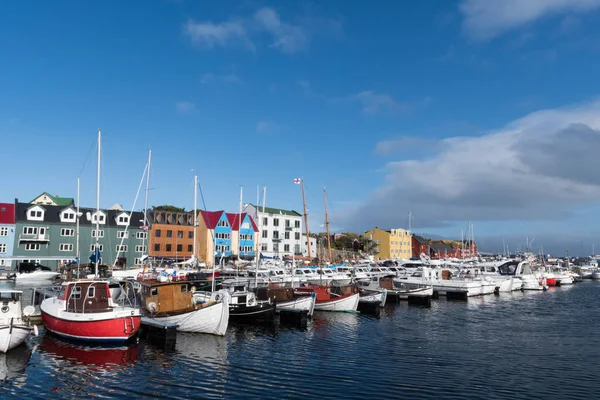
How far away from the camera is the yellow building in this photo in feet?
488

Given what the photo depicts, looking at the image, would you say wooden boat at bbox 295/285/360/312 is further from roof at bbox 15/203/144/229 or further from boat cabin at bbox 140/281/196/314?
roof at bbox 15/203/144/229

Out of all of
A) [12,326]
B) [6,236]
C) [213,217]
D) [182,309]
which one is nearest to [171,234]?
[213,217]

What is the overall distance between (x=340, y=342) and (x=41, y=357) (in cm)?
1767

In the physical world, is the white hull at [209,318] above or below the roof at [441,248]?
below

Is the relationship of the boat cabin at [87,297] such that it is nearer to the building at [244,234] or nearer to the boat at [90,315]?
the boat at [90,315]

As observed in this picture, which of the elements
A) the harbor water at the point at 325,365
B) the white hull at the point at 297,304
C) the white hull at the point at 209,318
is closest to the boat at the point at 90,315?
the harbor water at the point at 325,365

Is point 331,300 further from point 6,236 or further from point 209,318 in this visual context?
point 6,236

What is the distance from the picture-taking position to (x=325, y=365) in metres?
23.3

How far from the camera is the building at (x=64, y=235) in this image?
80812 mm

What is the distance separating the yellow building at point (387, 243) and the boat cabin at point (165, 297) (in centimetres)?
12000

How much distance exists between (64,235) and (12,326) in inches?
2672

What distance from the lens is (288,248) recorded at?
115m

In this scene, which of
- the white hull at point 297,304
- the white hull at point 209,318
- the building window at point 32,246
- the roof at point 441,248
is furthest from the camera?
the roof at point 441,248

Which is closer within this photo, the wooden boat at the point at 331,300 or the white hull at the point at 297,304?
the white hull at the point at 297,304
